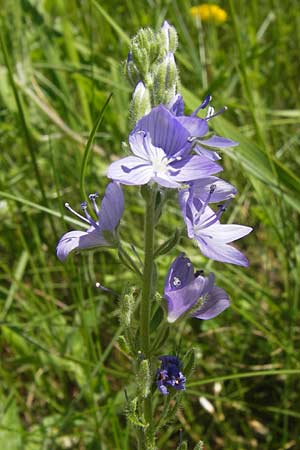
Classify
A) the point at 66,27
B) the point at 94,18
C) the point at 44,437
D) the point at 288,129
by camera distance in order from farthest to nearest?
the point at 94,18, the point at 288,129, the point at 66,27, the point at 44,437

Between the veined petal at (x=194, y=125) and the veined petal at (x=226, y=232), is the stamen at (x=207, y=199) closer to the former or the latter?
the veined petal at (x=226, y=232)

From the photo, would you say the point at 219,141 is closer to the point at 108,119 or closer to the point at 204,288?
the point at 204,288

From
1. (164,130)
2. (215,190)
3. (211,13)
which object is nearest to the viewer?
(164,130)

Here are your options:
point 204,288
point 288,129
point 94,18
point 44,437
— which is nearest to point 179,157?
point 204,288

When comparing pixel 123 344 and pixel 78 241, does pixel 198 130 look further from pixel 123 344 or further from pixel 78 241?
pixel 123 344

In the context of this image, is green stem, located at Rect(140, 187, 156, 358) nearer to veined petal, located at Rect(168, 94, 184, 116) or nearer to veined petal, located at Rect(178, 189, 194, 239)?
veined petal, located at Rect(178, 189, 194, 239)

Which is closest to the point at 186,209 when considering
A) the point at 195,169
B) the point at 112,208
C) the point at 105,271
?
the point at 195,169
